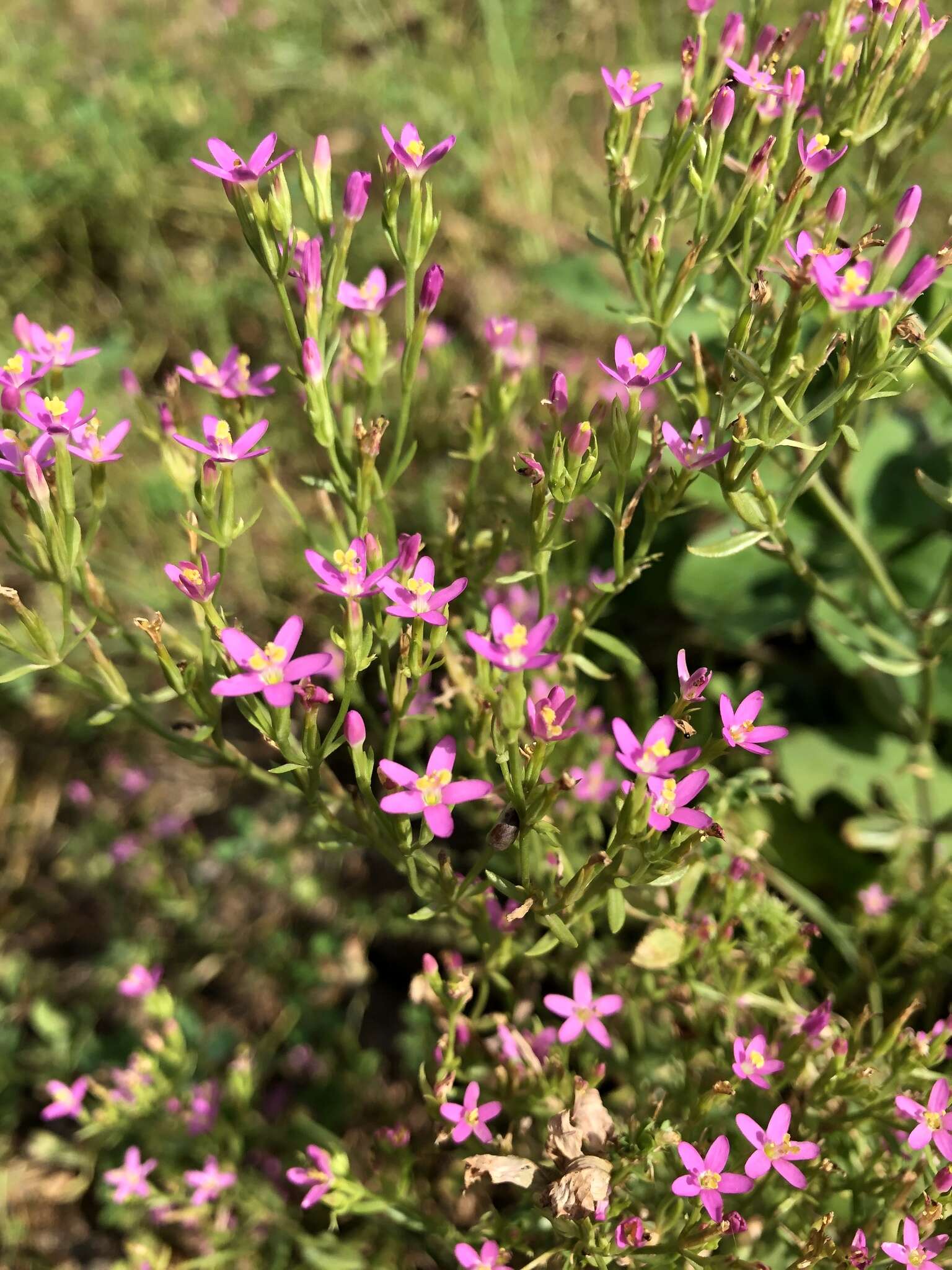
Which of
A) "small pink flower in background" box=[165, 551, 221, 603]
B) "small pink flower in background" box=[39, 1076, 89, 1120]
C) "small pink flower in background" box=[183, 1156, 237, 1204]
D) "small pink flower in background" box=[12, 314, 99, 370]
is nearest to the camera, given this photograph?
"small pink flower in background" box=[165, 551, 221, 603]

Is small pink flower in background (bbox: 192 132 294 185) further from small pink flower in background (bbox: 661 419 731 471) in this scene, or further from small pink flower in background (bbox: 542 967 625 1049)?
small pink flower in background (bbox: 542 967 625 1049)

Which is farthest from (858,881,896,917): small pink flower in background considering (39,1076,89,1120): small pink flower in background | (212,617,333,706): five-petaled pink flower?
(39,1076,89,1120): small pink flower in background

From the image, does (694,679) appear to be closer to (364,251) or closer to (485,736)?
(485,736)

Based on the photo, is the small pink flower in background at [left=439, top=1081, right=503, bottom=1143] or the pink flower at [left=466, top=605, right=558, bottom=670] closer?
the pink flower at [left=466, top=605, right=558, bottom=670]

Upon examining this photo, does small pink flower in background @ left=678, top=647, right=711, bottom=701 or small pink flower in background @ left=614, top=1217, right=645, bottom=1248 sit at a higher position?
small pink flower in background @ left=678, top=647, right=711, bottom=701

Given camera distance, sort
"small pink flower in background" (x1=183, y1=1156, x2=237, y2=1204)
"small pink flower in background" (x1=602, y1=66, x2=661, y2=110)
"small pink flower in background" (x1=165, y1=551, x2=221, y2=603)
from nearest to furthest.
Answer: "small pink flower in background" (x1=165, y1=551, x2=221, y2=603), "small pink flower in background" (x1=602, y1=66, x2=661, y2=110), "small pink flower in background" (x1=183, y1=1156, x2=237, y2=1204)

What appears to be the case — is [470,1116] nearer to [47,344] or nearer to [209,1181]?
[209,1181]
